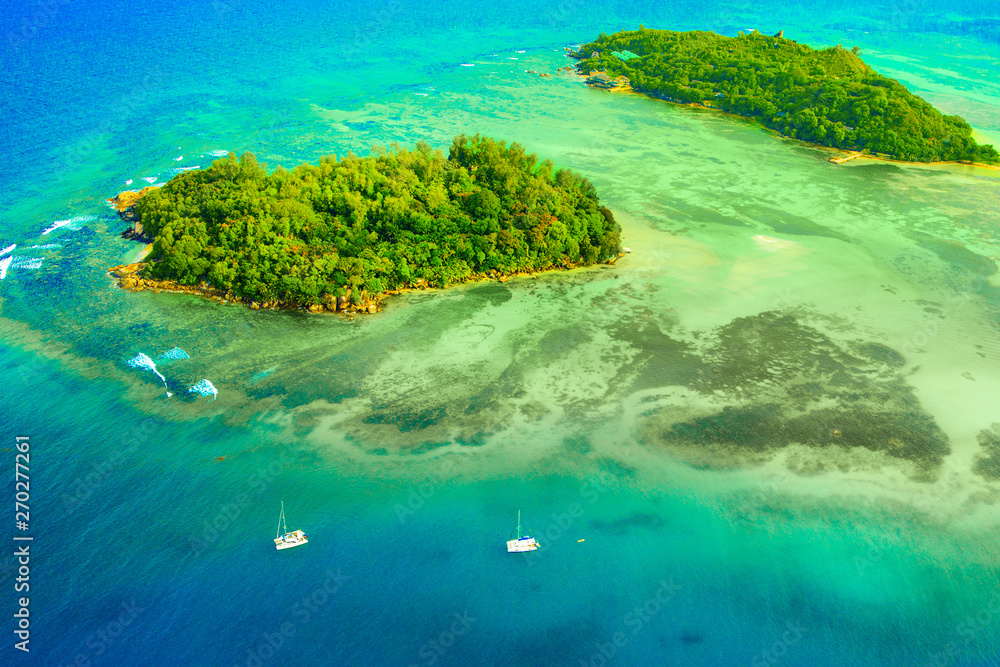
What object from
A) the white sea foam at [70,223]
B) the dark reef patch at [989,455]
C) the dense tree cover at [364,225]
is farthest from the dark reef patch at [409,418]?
the white sea foam at [70,223]

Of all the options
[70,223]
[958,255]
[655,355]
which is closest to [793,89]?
[958,255]

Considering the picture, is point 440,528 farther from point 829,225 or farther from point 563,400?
point 829,225

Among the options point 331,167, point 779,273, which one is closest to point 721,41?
point 779,273

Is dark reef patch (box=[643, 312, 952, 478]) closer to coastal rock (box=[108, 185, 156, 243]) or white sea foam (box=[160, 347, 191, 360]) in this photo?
white sea foam (box=[160, 347, 191, 360])

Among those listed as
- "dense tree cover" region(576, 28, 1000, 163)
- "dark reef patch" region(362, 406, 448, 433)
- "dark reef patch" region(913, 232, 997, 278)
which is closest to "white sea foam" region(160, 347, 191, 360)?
"dark reef patch" region(362, 406, 448, 433)

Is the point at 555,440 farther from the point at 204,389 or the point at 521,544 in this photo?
the point at 204,389

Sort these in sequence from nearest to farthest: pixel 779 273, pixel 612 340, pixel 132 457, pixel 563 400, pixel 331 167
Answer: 1. pixel 132 457
2. pixel 563 400
3. pixel 612 340
4. pixel 779 273
5. pixel 331 167
